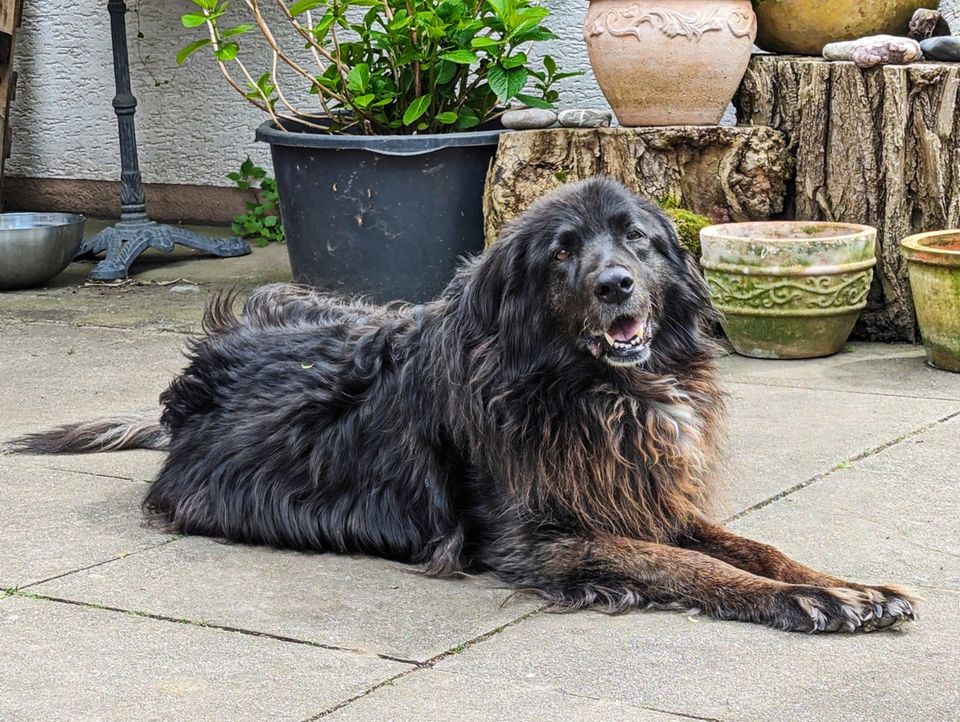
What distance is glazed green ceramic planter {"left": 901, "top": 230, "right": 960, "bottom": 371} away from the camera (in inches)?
220

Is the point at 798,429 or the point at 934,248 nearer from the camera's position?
the point at 798,429

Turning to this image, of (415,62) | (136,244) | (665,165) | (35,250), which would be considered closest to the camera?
(665,165)

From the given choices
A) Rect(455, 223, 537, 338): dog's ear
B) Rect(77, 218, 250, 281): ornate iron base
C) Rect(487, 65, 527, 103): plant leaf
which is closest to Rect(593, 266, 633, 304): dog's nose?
Rect(455, 223, 537, 338): dog's ear

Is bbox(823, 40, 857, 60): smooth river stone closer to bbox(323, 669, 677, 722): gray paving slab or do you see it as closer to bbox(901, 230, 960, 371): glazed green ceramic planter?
bbox(901, 230, 960, 371): glazed green ceramic planter

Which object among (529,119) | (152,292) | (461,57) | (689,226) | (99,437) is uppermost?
(461,57)

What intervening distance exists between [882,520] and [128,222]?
5965 mm

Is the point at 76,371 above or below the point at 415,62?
below

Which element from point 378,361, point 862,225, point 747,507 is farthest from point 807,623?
point 862,225

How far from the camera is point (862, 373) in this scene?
5.76 metres

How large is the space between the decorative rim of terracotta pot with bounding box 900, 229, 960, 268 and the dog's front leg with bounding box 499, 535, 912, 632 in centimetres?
269

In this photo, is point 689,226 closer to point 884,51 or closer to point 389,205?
point 884,51

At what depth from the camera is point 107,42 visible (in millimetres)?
10023

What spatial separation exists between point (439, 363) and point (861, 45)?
3.38 m

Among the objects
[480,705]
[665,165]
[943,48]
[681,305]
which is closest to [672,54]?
[665,165]
